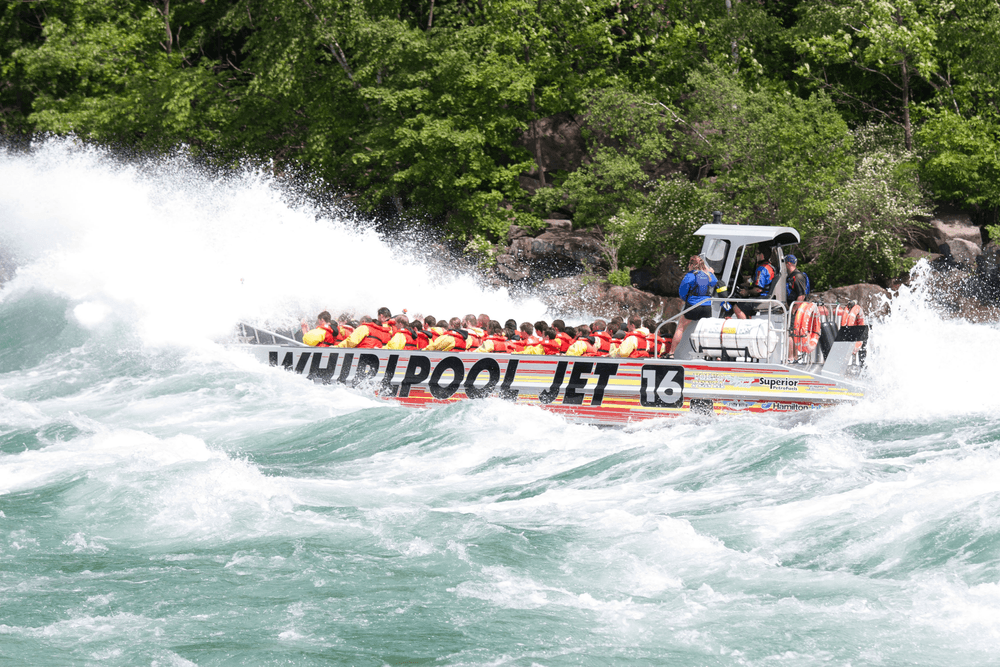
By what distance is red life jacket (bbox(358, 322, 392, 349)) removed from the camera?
16.3 metres

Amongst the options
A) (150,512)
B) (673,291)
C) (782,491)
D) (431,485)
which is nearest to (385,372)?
(431,485)

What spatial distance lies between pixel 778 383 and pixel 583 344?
9.57 feet

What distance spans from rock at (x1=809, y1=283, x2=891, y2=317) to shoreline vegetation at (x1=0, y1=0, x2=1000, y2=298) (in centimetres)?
80

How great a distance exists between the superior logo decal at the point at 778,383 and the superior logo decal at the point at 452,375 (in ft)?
3.47

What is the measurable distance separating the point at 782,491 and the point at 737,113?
1959 centimetres

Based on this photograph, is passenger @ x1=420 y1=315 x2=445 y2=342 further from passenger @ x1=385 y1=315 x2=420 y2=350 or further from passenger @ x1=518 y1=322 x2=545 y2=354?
passenger @ x1=518 y1=322 x2=545 y2=354

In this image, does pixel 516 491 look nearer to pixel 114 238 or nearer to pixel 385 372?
pixel 385 372

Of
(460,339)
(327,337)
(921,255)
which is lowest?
(327,337)

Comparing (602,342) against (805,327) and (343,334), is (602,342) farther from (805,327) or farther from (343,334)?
(343,334)

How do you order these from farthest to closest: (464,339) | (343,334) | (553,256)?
(553,256) < (343,334) < (464,339)

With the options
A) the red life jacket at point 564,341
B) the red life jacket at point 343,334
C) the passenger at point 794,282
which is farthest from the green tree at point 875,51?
the red life jacket at point 343,334

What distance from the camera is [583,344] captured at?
15.0 metres

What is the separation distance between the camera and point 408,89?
1224 inches

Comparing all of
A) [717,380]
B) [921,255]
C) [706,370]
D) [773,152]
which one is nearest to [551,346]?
[706,370]
